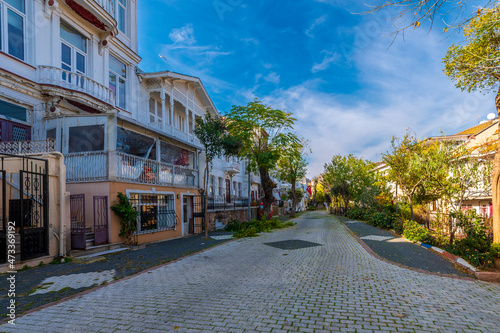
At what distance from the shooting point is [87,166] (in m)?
11.5

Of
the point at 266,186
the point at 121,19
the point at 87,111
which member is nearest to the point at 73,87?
the point at 87,111

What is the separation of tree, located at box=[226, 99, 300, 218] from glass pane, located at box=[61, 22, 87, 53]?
8839mm

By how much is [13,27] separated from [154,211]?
885 centimetres

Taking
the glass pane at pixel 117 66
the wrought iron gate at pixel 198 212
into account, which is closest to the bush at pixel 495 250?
the wrought iron gate at pixel 198 212

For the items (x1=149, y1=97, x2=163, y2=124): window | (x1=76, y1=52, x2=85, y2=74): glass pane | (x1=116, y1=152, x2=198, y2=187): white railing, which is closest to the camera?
(x1=116, y1=152, x2=198, y2=187): white railing

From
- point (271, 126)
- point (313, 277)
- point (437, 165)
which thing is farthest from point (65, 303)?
point (271, 126)

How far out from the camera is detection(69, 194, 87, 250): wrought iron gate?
31.9 feet

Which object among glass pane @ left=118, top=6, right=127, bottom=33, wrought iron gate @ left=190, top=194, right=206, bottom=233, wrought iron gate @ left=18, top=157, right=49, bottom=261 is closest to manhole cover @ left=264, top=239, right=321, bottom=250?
wrought iron gate @ left=190, top=194, right=206, bottom=233

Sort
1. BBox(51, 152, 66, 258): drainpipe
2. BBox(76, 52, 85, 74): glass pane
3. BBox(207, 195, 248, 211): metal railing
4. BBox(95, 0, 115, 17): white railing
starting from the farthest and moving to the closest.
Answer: BBox(207, 195, 248, 211): metal railing → BBox(95, 0, 115, 17): white railing → BBox(76, 52, 85, 74): glass pane → BBox(51, 152, 66, 258): drainpipe

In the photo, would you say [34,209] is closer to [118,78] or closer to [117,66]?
[118,78]

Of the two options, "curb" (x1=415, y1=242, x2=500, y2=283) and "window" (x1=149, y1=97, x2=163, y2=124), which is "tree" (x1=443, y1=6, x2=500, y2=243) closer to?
"curb" (x1=415, y1=242, x2=500, y2=283)

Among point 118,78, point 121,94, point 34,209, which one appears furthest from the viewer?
point 121,94

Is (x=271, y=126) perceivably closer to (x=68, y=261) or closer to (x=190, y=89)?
(x=190, y=89)

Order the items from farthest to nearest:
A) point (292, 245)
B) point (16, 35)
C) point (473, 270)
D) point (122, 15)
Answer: point (122, 15)
point (292, 245)
point (16, 35)
point (473, 270)
